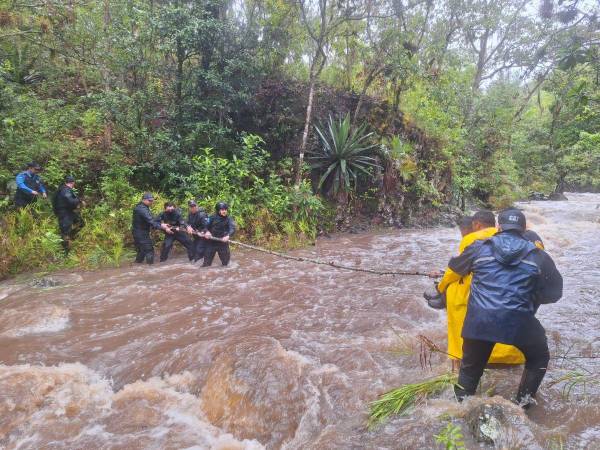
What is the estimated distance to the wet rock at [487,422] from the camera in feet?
8.25

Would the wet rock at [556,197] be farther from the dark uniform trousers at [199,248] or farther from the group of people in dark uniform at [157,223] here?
the dark uniform trousers at [199,248]

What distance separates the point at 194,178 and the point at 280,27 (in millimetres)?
4592

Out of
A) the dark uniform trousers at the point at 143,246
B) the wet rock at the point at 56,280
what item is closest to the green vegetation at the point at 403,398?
the wet rock at the point at 56,280

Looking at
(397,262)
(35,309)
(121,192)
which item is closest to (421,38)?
(397,262)

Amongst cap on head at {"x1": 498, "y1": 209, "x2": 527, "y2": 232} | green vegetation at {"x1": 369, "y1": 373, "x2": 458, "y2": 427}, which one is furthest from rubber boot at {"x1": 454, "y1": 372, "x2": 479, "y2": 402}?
cap on head at {"x1": 498, "y1": 209, "x2": 527, "y2": 232}

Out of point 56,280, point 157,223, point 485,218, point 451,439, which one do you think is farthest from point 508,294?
point 56,280

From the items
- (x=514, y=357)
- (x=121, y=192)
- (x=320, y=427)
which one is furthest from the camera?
(x=121, y=192)

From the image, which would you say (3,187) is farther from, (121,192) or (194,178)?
(194,178)

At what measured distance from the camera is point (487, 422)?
101 inches

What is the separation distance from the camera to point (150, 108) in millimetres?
9562

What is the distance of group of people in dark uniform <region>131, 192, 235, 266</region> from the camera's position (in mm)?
7316

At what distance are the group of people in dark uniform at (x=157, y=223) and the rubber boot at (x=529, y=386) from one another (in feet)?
17.1

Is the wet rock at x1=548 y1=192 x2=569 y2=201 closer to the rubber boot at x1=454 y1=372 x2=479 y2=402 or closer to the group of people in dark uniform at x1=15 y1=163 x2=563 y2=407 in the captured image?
the group of people in dark uniform at x1=15 y1=163 x2=563 y2=407

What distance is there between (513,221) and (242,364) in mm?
2698
